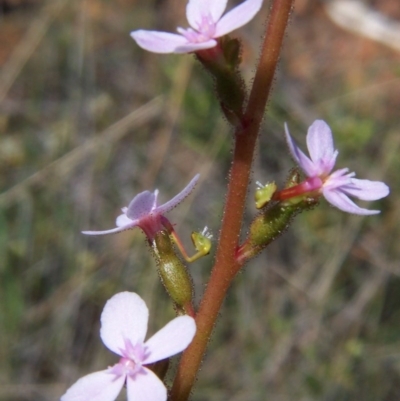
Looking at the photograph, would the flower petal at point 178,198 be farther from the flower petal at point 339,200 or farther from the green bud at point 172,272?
the flower petal at point 339,200

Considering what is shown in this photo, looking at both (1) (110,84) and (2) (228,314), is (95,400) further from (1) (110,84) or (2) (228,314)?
(1) (110,84)

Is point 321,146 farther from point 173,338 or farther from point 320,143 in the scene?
point 173,338

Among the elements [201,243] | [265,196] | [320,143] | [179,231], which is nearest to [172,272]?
[201,243]

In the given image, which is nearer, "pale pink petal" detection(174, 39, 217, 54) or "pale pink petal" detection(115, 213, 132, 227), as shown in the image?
"pale pink petal" detection(174, 39, 217, 54)

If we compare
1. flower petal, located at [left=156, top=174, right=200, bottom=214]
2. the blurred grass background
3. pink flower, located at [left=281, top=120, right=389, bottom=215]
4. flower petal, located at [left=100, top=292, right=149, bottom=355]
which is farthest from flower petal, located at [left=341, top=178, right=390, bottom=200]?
the blurred grass background

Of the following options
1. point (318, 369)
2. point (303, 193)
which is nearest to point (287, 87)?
point (318, 369)

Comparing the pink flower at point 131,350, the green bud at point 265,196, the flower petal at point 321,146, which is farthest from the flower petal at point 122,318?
the flower petal at point 321,146

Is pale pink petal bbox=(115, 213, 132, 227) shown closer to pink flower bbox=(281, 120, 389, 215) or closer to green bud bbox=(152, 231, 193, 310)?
green bud bbox=(152, 231, 193, 310)
